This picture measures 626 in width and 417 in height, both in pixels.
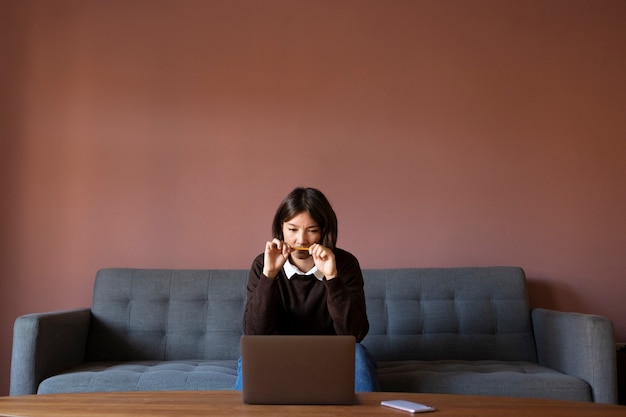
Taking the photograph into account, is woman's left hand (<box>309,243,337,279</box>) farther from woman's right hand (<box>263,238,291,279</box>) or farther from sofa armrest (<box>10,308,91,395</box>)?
sofa armrest (<box>10,308,91,395</box>)

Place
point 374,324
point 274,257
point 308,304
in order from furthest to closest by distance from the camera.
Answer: point 374,324 < point 308,304 < point 274,257

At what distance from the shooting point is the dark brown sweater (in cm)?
200

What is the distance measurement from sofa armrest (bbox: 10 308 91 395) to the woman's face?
1.06 meters

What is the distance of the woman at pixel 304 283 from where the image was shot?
2.01 meters

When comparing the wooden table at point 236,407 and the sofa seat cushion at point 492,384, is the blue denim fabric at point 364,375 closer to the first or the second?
the sofa seat cushion at point 492,384

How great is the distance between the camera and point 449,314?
2816mm

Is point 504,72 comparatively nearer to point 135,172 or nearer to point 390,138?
point 390,138

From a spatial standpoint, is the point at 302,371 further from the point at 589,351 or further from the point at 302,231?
the point at 589,351

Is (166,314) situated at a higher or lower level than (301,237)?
Answer: lower

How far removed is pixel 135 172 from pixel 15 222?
66 cm

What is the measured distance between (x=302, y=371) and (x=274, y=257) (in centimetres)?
75

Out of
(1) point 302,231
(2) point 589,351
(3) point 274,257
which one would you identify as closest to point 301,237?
(1) point 302,231

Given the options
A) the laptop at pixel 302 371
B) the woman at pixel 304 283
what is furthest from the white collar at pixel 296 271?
the laptop at pixel 302 371

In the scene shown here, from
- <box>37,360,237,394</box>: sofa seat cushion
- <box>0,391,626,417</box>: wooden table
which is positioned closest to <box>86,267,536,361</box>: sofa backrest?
<box>37,360,237,394</box>: sofa seat cushion
